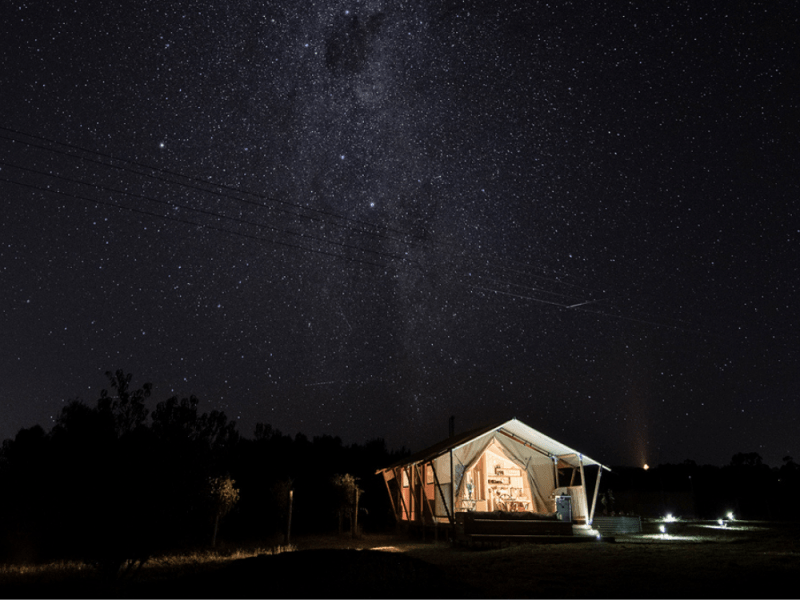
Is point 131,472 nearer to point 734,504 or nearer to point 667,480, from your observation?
point 734,504

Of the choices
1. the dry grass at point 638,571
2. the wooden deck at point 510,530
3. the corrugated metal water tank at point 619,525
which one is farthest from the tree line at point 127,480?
the corrugated metal water tank at point 619,525

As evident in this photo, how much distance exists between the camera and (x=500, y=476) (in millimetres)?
23266

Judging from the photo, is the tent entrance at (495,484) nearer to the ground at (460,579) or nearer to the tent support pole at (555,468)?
the tent support pole at (555,468)

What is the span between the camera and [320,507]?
96.8 ft

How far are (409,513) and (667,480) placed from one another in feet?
143

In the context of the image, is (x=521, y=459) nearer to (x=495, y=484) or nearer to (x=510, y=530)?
(x=495, y=484)

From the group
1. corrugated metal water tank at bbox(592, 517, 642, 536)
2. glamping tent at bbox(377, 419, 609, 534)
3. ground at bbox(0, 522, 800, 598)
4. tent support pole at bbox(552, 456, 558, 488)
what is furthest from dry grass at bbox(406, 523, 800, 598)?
tent support pole at bbox(552, 456, 558, 488)

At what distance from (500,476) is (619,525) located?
5025mm

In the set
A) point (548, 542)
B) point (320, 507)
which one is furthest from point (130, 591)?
point (320, 507)

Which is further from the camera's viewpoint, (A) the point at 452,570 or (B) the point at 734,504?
(B) the point at 734,504

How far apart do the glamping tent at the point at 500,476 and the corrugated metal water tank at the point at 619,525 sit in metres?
0.62

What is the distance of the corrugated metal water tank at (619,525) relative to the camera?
19.9 metres

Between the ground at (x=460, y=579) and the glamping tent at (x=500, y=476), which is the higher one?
the glamping tent at (x=500, y=476)

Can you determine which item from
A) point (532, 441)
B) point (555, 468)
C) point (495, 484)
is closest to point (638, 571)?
point (532, 441)
